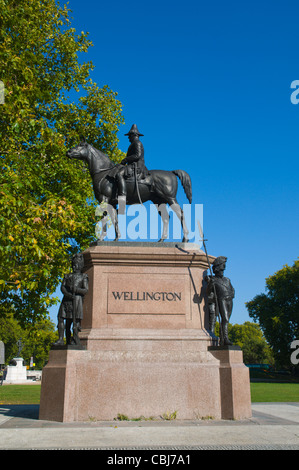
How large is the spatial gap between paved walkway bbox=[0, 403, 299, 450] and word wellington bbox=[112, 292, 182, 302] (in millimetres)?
2815

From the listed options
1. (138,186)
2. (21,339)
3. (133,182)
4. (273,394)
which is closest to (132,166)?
(133,182)

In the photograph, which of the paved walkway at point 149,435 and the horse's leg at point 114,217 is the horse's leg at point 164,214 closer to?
the horse's leg at point 114,217

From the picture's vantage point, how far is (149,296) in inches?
426

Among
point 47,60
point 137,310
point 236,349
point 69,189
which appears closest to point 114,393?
point 137,310

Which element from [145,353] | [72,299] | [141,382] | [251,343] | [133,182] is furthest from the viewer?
[251,343]

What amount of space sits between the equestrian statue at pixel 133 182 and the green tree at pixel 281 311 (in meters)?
43.5

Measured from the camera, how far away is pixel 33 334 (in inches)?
731

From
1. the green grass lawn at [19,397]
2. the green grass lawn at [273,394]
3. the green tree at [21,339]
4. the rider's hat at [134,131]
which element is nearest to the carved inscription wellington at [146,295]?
the rider's hat at [134,131]

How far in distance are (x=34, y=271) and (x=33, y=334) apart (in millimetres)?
5665

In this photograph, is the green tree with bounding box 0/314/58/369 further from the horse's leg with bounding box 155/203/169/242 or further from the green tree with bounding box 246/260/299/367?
the horse's leg with bounding box 155/203/169/242

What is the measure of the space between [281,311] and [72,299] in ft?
156

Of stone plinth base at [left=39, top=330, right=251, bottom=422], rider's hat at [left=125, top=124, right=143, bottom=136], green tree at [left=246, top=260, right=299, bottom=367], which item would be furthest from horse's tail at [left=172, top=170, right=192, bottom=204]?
green tree at [left=246, top=260, right=299, bottom=367]

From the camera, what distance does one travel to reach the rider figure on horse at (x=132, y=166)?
460 inches

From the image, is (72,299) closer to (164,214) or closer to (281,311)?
(164,214)
